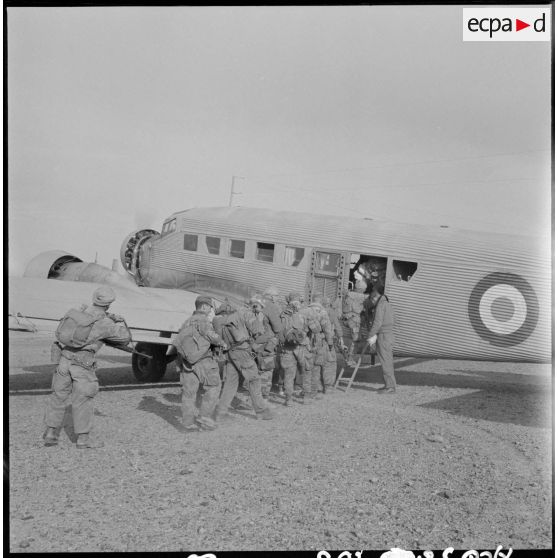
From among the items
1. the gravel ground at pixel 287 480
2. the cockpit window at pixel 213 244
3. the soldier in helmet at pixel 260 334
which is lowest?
the gravel ground at pixel 287 480

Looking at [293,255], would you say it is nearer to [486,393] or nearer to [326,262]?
[326,262]

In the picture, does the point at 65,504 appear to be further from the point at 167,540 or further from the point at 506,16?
the point at 506,16

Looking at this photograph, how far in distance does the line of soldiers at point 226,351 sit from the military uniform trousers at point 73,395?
12 millimetres

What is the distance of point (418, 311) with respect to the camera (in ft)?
37.8

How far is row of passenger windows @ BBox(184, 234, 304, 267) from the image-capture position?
482 inches

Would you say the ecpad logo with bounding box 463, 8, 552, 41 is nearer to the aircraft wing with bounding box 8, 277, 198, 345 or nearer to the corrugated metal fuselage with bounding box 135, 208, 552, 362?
the corrugated metal fuselage with bounding box 135, 208, 552, 362

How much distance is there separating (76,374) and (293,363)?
4.29m

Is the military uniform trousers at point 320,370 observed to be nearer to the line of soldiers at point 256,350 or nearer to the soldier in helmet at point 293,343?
the line of soldiers at point 256,350

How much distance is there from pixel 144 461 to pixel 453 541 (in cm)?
369

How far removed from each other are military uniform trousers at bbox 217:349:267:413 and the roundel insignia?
438 cm

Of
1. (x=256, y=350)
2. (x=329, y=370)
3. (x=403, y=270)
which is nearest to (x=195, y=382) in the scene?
(x=256, y=350)

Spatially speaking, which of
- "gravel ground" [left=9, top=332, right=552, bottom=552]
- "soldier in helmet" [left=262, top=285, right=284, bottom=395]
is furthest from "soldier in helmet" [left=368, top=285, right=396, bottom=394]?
"soldier in helmet" [left=262, top=285, right=284, bottom=395]

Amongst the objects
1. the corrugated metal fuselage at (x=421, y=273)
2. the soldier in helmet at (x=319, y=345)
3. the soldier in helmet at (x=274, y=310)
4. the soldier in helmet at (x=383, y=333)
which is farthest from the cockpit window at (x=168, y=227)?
the soldier in helmet at (x=383, y=333)

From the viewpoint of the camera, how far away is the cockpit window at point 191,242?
13227 mm
